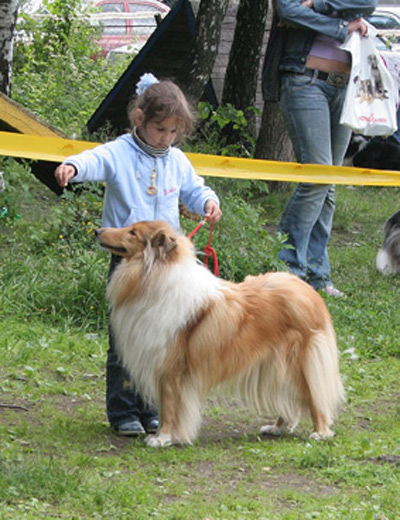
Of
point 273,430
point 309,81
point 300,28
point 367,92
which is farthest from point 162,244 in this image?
point 367,92

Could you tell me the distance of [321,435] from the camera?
17.7ft

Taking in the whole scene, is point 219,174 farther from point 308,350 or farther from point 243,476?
point 243,476

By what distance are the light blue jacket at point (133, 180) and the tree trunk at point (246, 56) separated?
23.6ft

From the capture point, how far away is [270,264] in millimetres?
8023

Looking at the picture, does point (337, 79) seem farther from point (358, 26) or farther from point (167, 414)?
point (167, 414)

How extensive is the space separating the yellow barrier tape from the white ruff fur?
2.79 m

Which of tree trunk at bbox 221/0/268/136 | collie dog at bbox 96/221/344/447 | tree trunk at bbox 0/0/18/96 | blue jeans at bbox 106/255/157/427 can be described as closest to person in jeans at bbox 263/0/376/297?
collie dog at bbox 96/221/344/447

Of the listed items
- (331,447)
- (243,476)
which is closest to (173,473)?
(243,476)

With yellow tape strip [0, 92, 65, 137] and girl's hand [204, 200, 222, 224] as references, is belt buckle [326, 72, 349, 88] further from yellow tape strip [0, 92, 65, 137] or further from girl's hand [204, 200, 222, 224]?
girl's hand [204, 200, 222, 224]

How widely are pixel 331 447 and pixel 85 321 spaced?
2613 millimetres

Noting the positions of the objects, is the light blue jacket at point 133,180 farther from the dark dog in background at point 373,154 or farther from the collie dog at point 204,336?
the dark dog in background at point 373,154

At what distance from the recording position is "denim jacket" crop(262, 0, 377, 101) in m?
7.62

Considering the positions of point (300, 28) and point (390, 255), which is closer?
point (300, 28)

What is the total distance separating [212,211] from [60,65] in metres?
10.8
